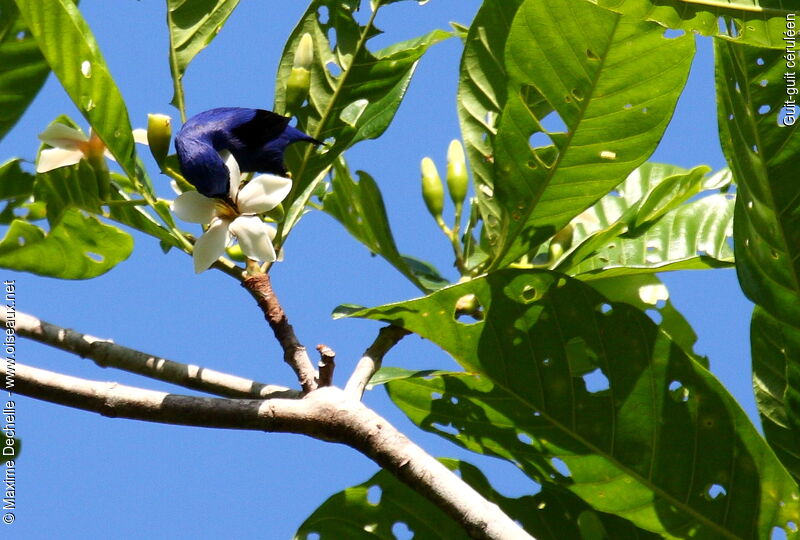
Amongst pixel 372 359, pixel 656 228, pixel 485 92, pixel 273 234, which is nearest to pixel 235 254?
pixel 273 234

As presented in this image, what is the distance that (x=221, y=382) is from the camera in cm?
113

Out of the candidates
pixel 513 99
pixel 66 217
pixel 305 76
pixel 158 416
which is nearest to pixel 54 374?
pixel 158 416

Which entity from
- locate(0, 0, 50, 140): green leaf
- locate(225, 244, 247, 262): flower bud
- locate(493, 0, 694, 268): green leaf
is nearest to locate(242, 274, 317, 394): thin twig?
locate(225, 244, 247, 262): flower bud

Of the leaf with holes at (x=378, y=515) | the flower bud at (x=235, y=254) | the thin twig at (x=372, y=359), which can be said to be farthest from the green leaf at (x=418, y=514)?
the flower bud at (x=235, y=254)

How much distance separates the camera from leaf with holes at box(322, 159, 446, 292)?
4.67ft

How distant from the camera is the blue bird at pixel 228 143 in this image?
116 cm

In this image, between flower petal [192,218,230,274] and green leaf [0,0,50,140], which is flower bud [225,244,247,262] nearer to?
flower petal [192,218,230,274]

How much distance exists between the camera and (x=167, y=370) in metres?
1.11

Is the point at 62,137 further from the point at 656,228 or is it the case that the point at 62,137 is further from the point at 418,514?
the point at 656,228

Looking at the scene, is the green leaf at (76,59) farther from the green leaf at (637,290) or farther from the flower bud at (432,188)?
the green leaf at (637,290)

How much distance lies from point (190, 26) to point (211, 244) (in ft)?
1.36

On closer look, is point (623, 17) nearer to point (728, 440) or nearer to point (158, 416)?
point (728, 440)

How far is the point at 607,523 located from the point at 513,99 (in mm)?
633

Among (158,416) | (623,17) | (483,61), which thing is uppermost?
(483,61)
